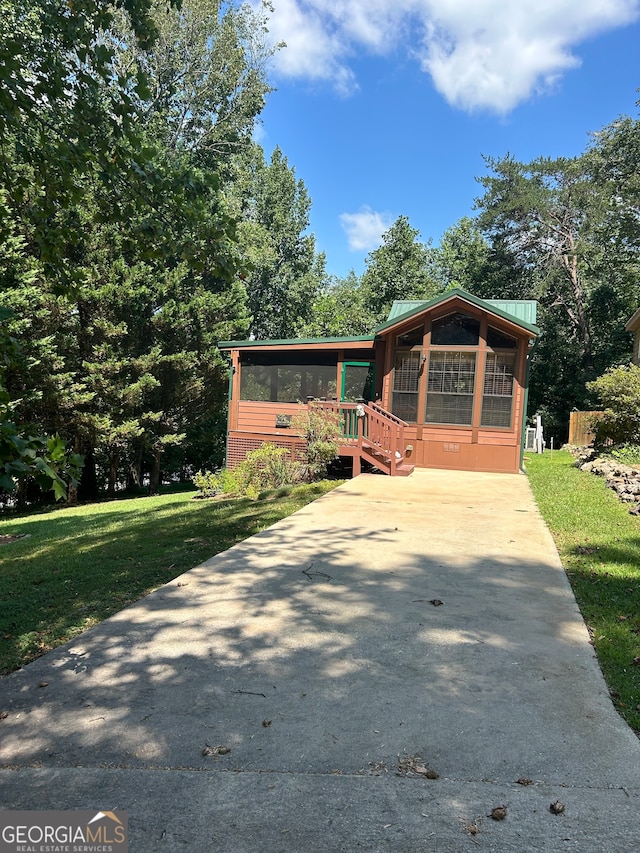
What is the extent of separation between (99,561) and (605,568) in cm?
507

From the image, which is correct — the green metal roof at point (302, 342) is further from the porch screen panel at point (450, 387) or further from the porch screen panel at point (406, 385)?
the porch screen panel at point (450, 387)

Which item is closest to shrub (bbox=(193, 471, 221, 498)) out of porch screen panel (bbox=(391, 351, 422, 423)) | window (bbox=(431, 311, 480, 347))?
porch screen panel (bbox=(391, 351, 422, 423))

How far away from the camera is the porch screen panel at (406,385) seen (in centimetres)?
1334

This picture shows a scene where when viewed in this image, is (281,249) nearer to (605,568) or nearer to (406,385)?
(406,385)

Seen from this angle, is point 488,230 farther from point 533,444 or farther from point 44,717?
point 44,717

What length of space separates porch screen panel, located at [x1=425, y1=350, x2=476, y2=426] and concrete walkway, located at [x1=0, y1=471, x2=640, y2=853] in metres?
8.77

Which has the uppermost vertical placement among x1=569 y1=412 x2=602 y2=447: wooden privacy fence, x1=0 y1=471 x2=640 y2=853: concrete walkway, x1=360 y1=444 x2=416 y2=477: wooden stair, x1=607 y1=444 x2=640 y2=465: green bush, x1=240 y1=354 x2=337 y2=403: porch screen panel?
x1=240 y1=354 x2=337 y2=403: porch screen panel

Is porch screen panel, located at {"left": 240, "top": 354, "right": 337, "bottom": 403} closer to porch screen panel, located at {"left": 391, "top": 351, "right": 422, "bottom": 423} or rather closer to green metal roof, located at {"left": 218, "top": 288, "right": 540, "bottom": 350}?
green metal roof, located at {"left": 218, "top": 288, "right": 540, "bottom": 350}

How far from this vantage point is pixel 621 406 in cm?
1233

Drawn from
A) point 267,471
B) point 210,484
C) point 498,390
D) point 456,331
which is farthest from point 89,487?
point 498,390

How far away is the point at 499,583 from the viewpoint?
4.44 meters

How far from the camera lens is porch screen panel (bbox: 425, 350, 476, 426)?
12922 millimetres

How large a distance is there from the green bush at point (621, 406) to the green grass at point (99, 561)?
24.4 ft

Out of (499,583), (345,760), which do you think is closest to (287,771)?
(345,760)
